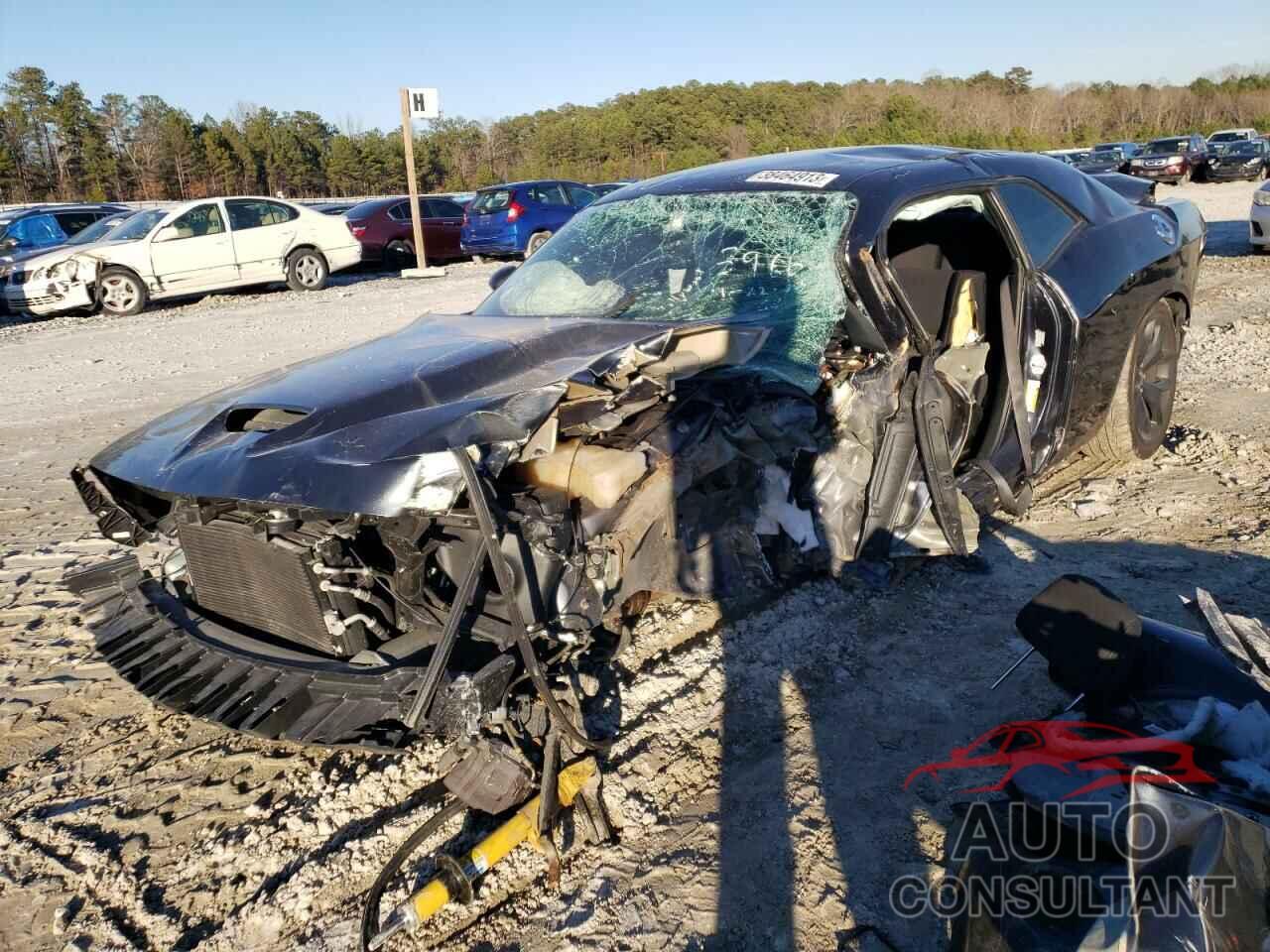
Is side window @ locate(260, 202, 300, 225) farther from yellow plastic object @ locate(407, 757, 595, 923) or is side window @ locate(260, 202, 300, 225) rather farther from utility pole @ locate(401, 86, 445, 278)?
yellow plastic object @ locate(407, 757, 595, 923)

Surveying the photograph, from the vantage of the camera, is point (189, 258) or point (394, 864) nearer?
point (394, 864)

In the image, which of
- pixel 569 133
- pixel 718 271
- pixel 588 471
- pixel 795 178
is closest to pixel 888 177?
pixel 795 178

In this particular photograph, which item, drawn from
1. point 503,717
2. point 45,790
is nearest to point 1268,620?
point 503,717

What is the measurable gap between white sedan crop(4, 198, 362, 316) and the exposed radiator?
1158 cm

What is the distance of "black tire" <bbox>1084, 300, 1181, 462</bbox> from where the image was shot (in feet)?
14.6

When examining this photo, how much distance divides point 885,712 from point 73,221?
16.8 meters

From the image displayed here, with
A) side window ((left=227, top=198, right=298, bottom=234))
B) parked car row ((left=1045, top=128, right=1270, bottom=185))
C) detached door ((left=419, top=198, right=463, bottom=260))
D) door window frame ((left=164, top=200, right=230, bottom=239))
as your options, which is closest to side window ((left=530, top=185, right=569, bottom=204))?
detached door ((left=419, top=198, right=463, bottom=260))

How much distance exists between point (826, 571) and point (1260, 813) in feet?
5.71

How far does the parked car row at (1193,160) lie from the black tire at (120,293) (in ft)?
80.4

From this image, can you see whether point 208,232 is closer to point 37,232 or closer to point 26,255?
point 26,255

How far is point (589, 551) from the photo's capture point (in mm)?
2744

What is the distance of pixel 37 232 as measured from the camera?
14430mm

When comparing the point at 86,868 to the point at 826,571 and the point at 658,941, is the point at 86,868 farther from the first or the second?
the point at 826,571

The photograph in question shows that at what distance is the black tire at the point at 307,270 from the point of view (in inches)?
561
